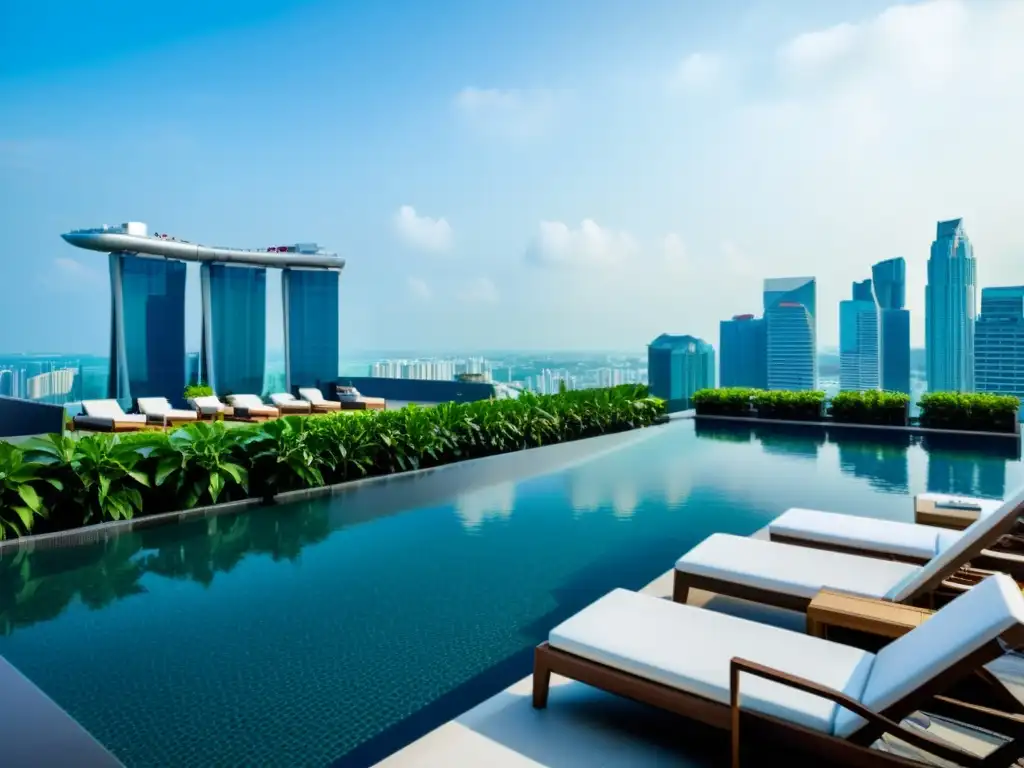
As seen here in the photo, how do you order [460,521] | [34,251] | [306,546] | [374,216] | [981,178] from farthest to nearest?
[374,216], [34,251], [981,178], [460,521], [306,546]

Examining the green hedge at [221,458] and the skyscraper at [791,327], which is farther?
the skyscraper at [791,327]

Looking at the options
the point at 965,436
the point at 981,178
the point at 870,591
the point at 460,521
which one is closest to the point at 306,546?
the point at 460,521

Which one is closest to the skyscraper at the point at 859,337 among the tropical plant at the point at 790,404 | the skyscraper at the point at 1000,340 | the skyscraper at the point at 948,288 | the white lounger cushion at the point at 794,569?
the skyscraper at the point at 948,288

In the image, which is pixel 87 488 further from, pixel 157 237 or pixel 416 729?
pixel 157 237

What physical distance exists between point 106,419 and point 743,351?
13876mm

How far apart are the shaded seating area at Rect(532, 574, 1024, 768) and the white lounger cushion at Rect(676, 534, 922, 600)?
2.28ft

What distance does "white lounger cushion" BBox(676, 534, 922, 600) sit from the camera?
10.2 ft

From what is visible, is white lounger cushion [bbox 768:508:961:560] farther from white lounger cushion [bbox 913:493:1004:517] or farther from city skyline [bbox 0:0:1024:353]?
city skyline [bbox 0:0:1024:353]

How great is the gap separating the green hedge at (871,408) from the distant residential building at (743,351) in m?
2.15

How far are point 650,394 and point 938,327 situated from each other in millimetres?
12198

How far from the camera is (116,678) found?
3.06 meters

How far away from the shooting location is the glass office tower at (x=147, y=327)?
14.1 meters

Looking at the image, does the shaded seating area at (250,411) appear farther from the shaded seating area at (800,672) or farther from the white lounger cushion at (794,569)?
the shaded seating area at (800,672)

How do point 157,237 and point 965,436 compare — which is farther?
point 157,237
